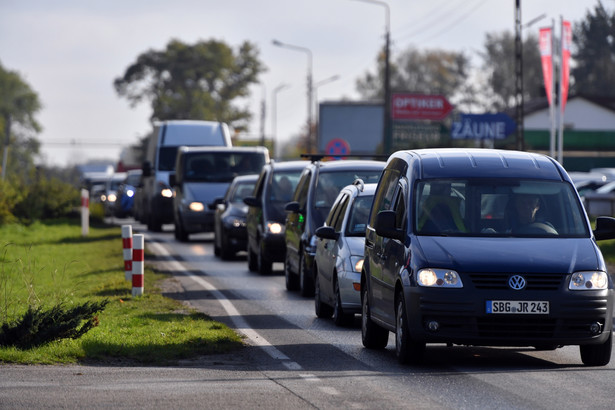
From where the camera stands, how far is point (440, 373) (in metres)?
10.6

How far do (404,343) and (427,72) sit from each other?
402 ft

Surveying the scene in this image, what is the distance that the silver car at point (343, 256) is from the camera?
47.3ft

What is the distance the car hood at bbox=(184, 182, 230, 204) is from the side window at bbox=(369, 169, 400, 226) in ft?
66.4

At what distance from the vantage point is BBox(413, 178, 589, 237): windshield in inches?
449

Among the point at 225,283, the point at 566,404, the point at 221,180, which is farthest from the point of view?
the point at 221,180

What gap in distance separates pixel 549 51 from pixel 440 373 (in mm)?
31474

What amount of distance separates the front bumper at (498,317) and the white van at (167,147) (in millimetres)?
27423

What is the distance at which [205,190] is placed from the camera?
33312mm

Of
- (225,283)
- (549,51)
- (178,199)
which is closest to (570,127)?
(549,51)

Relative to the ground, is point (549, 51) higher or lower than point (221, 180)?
higher

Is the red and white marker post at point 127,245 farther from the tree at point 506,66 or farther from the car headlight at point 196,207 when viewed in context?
the tree at point 506,66

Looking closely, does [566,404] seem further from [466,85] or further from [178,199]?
[466,85]

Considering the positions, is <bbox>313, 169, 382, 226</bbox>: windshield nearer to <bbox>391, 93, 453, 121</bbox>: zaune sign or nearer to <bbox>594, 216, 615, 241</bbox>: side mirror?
<bbox>594, 216, 615, 241</bbox>: side mirror

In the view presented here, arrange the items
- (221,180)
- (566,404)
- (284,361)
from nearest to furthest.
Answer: (566,404) < (284,361) < (221,180)
